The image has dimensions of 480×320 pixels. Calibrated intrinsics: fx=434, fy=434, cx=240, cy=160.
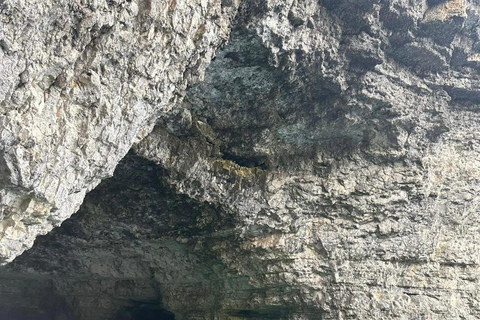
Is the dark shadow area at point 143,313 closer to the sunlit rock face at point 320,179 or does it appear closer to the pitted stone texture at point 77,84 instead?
the sunlit rock face at point 320,179

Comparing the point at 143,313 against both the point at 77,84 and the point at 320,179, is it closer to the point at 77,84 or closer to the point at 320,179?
the point at 320,179

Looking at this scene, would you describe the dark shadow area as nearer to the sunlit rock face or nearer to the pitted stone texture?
the sunlit rock face

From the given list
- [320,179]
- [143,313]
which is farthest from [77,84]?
[143,313]

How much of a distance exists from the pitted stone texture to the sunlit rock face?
1870 mm

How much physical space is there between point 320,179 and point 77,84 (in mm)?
6950

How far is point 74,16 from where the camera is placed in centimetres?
514

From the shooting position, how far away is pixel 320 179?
11.1m

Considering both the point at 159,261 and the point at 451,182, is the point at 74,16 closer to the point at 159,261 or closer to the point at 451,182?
the point at 159,261

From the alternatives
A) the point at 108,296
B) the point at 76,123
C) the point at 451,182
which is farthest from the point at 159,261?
the point at 451,182

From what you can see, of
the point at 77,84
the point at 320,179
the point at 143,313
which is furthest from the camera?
the point at 143,313

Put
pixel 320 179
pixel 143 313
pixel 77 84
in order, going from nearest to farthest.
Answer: pixel 77 84 → pixel 320 179 → pixel 143 313

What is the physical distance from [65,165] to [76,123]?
24.5 inches

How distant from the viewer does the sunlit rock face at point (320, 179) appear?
948 centimetres

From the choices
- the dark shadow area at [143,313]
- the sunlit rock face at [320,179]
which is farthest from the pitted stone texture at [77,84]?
the dark shadow area at [143,313]
